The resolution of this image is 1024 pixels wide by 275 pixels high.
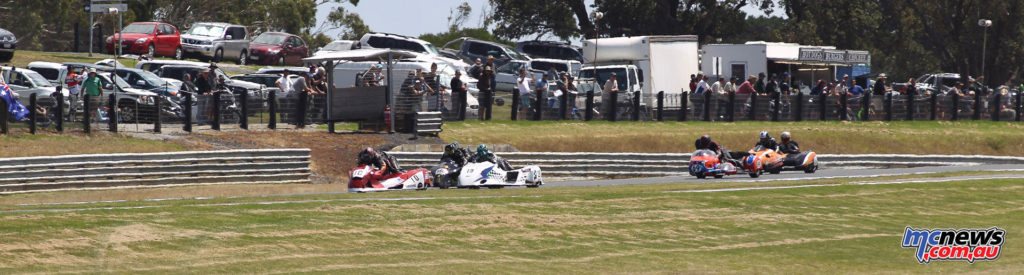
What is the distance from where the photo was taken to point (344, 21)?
290ft

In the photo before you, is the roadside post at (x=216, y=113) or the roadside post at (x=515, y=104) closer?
the roadside post at (x=216, y=113)

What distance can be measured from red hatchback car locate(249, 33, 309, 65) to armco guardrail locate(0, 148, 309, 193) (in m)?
27.1

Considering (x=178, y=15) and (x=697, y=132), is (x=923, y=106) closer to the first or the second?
(x=697, y=132)

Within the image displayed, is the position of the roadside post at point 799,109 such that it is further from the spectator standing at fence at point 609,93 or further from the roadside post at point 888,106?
the spectator standing at fence at point 609,93

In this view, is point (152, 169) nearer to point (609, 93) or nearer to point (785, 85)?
point (609, 93)

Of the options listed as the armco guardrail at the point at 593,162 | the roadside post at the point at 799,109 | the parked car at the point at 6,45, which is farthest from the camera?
the parked car at the point at 6,45

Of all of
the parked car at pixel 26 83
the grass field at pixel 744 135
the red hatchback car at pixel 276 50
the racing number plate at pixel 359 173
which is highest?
the red hatchback car at pixel 276 50

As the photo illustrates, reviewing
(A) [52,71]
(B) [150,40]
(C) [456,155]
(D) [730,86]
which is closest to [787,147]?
(C) [456,155]

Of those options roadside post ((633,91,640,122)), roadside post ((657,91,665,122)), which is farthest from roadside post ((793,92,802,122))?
roadside post ((633,91,640,122))

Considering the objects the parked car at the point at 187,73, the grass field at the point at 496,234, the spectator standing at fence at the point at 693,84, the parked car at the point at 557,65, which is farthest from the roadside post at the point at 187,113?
the parked car at the point at 557,65

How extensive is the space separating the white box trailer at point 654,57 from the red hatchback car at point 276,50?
55.6ft

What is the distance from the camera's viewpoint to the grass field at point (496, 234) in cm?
1544

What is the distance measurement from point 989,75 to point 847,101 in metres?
26.6

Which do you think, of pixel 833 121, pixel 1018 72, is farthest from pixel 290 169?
pixel 1018 72
